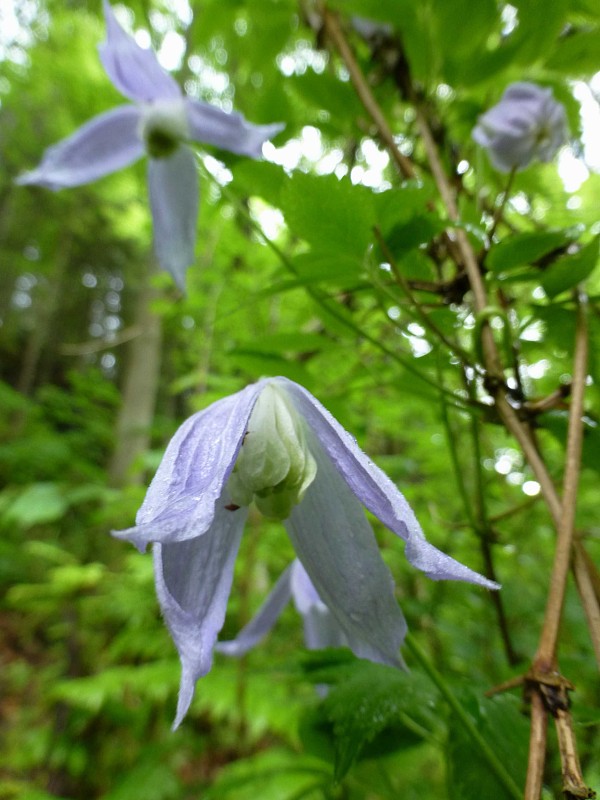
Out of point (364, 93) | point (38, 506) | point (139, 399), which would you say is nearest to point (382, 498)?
point (364, 93)

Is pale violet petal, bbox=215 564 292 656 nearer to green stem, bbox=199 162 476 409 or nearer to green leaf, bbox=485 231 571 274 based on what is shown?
green stem, bbox=199 162 476 409

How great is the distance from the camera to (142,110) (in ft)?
2.00

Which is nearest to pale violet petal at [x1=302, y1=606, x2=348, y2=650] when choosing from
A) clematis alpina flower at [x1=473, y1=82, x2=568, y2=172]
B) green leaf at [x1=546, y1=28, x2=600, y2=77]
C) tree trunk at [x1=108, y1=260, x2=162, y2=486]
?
clematis alpina flower at [x1=473, y1=82, x2=568, y2=172]

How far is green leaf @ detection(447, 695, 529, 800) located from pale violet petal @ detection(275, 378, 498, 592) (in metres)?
0.21

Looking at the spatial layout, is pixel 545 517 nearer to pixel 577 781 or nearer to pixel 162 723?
pixel 577 781

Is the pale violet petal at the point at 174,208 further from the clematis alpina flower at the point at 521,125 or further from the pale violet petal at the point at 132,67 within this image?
the clematis alpina flower at the point at 521,125

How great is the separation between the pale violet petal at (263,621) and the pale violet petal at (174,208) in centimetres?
36

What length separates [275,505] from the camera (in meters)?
0.33

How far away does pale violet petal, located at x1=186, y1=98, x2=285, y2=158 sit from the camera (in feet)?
1.85

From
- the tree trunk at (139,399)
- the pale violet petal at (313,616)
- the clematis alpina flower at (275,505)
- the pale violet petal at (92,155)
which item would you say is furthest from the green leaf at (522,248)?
the tree trunk at (139,399)

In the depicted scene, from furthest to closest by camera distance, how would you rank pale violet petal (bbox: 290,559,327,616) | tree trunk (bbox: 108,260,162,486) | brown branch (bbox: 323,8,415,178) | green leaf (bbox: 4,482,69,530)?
tree trunk (bbox: 108,260,162,486) < green leaf (bbox: 4,482,69,530) < brown branch (bbox: 323,8,415,178) < pale violet petal (bbox: 290,559,327,616)

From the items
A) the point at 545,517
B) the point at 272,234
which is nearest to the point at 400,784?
the point at 545,517

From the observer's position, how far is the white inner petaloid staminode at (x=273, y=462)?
1.06 feet

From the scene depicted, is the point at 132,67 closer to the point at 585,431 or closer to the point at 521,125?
the point at 521,125
